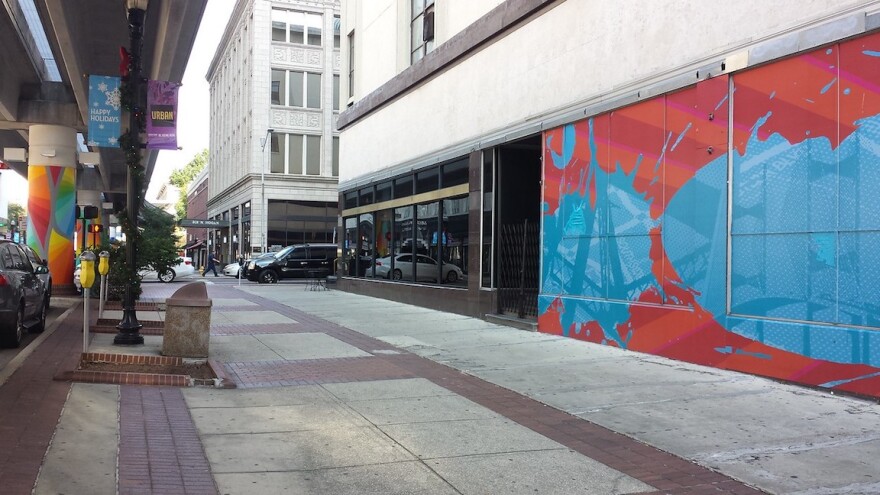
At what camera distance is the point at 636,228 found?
9.70 meters

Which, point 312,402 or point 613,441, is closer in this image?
point 613,441

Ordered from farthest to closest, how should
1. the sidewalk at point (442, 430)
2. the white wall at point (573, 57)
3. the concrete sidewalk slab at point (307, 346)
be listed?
the concrete sidewalk slab at point (307, 346) → the white wall at point (573, 57) → the sidewalk at point (442, 430)

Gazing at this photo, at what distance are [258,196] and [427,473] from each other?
43067 mm

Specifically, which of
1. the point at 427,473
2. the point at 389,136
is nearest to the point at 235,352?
the point at 427,473

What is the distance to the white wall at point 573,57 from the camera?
809cm

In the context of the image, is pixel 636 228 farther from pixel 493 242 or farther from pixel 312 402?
pixel 312 402

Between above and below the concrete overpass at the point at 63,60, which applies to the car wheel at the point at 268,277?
below

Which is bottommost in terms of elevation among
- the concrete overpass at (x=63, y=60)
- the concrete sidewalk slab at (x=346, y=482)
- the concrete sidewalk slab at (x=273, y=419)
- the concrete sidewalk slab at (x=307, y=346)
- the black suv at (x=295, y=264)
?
the concrete sidewalk slab at (x=346, y=482)

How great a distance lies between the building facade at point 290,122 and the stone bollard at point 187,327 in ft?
123

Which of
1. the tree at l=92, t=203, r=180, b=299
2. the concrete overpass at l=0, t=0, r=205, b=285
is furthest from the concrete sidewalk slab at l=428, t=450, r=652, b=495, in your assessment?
the concrete overpass at l=0, t=0, r=205, b=285

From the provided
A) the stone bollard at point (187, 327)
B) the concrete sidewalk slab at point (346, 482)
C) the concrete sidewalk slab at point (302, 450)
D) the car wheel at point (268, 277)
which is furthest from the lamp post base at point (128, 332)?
the car wheel at point (268, 277)

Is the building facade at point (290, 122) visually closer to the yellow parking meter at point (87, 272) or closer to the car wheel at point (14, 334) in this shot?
the car wheel at point (14, 334)

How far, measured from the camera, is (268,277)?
29969 mm

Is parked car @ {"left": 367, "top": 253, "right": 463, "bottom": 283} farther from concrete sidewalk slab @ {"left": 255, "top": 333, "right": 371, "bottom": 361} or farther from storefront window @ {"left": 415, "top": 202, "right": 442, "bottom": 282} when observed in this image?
concrete sidewalk slab @ {"left": 255, "top": 333, "right": 371, "bottom": 361}
